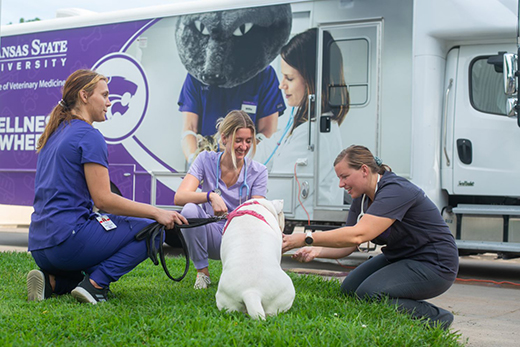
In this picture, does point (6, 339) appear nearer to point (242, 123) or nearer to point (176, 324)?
point (176, 324)

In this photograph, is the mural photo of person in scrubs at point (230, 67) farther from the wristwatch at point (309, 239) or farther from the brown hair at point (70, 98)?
the wristwatch at point (309, 239)

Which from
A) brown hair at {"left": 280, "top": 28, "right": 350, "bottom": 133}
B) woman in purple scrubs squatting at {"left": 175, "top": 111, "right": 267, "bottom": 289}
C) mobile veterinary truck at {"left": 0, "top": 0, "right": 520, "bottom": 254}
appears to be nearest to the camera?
woman in purple scrubs squatting at {"left": 175, "top": 111, "right": 267, "bottom": 289}

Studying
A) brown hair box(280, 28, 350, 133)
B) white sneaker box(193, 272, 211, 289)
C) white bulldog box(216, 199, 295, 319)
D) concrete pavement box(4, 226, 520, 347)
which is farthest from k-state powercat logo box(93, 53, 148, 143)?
Answer: white bulldog box(216, 199, 295, 319)

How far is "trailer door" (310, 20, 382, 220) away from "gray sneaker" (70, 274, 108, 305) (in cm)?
362

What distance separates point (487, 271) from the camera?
7.75 metres

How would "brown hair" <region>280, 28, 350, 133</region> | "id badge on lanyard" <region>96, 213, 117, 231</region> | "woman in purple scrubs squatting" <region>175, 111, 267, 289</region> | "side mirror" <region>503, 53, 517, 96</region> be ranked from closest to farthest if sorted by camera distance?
"id badge on lanyard" <region>96, 213, 117, 231</region>, "woman in purple scrubs squatting" <region>175, 111, 267, 289</region>, "side mirror" <region>503, 53, 517, 96</region>, "brown hair" <region>280, 28, 350, 133</region>

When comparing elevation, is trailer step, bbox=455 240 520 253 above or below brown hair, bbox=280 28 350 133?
below

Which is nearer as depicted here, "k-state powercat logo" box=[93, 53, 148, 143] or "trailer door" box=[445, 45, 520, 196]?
"trailer door" box=[445, 45, 520, 196]

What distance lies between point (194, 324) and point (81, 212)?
117 centimetres

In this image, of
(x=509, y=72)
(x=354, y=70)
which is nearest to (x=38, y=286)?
(x=354, y=70)

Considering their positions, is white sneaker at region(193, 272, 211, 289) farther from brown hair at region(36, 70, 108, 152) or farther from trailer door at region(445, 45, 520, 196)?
trailer door at region(445, 45, 520, 196)

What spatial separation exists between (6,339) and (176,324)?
84 centimetres

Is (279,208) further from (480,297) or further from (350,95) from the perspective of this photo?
(350,95)

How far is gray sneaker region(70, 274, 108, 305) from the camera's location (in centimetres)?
367
